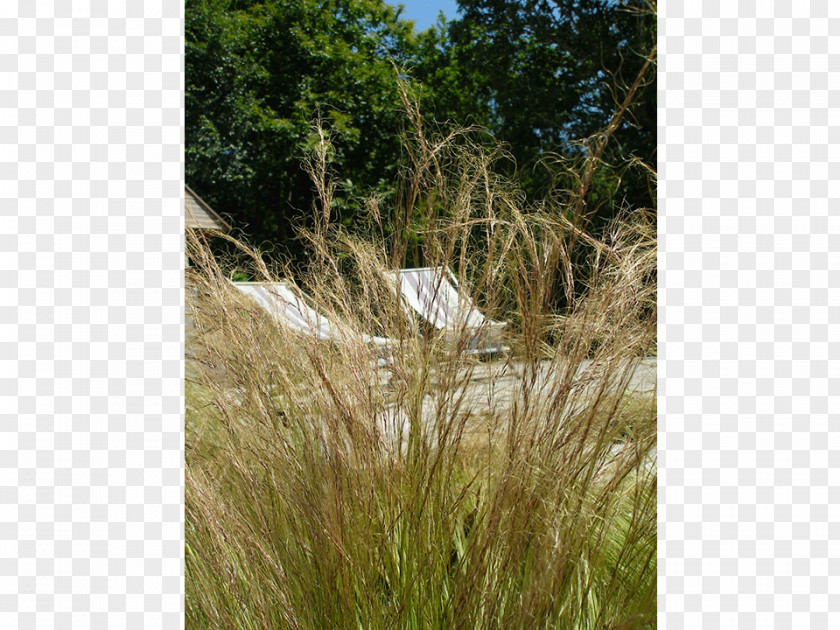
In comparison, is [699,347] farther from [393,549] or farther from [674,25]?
[393,549]

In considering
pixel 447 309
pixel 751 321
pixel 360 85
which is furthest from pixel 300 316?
pixel 360 85

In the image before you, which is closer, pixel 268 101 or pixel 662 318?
pixel 662 318

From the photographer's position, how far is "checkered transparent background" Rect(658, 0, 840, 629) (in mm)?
847

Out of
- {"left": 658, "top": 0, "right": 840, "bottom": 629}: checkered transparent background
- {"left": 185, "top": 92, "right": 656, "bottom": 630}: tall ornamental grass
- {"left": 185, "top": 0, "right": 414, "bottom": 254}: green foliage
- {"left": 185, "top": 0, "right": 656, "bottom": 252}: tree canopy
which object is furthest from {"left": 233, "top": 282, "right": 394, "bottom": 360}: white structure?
{"left": 185, "top": 0, "right": 414, "bottom": 254}: green foliage

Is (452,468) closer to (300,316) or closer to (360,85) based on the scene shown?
(300,316)

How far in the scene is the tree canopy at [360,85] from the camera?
27.0ft

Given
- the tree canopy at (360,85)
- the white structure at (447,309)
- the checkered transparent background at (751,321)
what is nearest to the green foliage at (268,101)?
the tree canopy at (360,85)

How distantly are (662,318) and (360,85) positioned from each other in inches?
371

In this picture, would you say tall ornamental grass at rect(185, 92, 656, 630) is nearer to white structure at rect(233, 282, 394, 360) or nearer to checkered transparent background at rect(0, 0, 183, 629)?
white structure at rect(233, 282, 394, 360)

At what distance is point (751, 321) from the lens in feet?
2.89

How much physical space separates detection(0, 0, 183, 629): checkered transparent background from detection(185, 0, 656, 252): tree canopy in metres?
6.76

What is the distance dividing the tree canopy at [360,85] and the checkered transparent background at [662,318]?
22.3ft

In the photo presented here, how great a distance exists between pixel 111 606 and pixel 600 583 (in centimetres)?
81

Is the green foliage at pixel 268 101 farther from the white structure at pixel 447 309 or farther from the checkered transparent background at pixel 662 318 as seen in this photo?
the checkered transparent background at pixel 662 318
